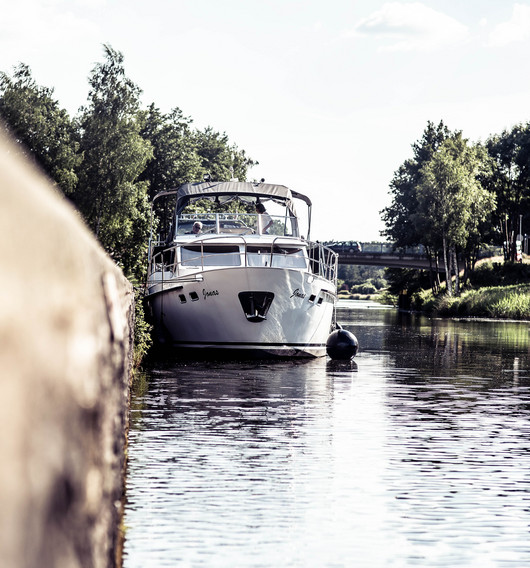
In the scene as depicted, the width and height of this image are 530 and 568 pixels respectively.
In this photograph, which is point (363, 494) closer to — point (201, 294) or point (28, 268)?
point (28, 268)

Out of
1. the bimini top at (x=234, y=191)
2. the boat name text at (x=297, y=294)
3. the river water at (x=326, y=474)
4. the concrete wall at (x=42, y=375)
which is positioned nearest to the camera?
the concrete wall at (x=42, y=375)

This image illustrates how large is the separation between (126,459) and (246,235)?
51.3 ft

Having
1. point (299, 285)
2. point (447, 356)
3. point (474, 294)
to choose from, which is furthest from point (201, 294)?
point (474, 294)

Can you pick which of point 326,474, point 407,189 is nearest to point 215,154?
point 407,189

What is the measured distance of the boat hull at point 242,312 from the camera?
21016 mm

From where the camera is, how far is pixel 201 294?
21312mm

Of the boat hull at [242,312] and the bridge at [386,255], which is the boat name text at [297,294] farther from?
the bridge at [386,255]

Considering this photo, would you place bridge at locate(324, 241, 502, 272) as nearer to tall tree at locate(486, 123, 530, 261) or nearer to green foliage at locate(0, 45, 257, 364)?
tall tree at locate(486, 123, 530, 261)

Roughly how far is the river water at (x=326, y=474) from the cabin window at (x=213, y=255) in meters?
6.05

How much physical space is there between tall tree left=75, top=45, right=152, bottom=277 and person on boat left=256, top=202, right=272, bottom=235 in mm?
22994

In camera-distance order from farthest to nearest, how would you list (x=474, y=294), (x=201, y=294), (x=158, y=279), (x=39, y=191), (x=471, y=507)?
(x=474, y=294) < (x=158, y=279) < (x=201, y=294) < (x=471, y=507) < (x=39, y=191)

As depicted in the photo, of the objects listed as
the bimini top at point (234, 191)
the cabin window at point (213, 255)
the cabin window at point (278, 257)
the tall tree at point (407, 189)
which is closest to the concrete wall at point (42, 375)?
the cabin window at point (213, 255)

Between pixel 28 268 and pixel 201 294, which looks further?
pixel 201 294

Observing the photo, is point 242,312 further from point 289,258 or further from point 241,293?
point 289,258
